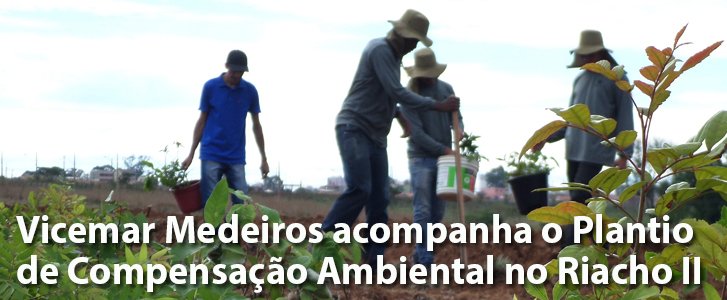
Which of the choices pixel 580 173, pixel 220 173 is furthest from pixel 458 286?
pixel 220 173

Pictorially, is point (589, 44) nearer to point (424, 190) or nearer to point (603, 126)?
point (424, 190)

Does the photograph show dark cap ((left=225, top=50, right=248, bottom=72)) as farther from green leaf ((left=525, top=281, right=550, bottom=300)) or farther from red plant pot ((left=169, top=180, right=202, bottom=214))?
green leaf ((left=525, top=281, right=550, bottom=300))

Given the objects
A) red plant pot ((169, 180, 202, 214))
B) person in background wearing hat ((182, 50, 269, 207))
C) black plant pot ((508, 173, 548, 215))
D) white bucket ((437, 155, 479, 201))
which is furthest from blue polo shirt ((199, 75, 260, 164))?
black plant pot ((508, 173, 548, 215))

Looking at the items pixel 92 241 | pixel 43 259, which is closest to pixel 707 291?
pixel 43 259

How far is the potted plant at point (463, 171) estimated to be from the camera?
7.19m

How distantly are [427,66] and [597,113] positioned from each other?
1.25 m

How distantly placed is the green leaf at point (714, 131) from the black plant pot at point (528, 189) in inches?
247

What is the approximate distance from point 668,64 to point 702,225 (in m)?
0.25

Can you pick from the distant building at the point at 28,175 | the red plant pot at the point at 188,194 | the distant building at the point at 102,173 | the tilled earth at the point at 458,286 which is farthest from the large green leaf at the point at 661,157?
the distant building at the point at 28,175

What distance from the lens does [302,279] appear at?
6.31ft

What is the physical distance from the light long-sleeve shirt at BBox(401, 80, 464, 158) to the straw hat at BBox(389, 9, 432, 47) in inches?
18.8

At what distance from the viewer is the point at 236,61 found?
7840 millimetres

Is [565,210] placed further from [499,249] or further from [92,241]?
[499,249]

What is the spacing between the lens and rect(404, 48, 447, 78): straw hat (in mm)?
7344
